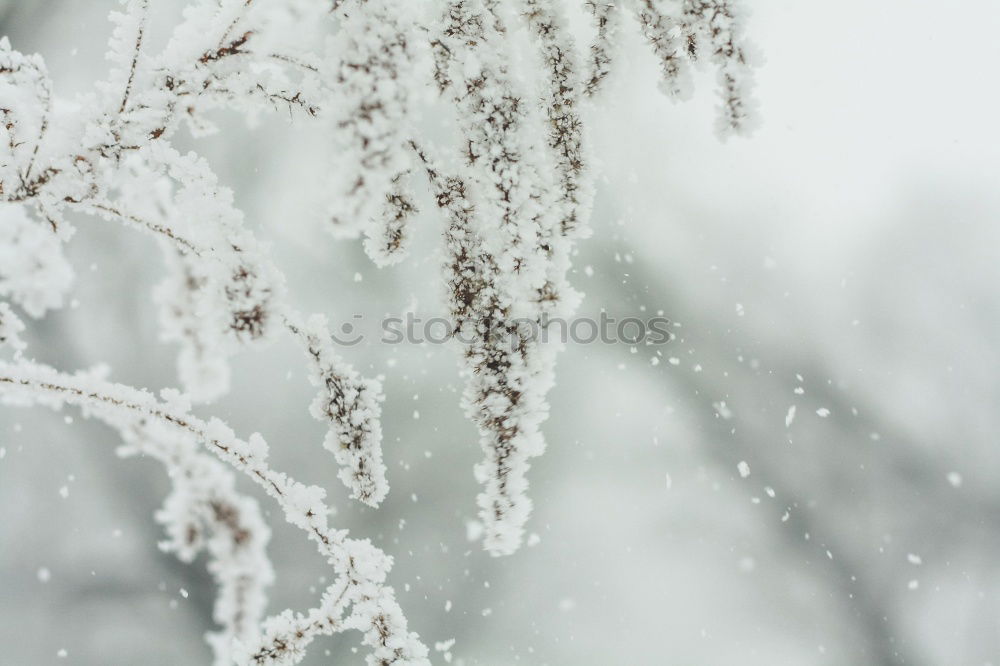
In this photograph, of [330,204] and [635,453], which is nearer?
[330,204]

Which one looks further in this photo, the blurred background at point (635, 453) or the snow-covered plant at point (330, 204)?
the blurred background at point (635, 453)

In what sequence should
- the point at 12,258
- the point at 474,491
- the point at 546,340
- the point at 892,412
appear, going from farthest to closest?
the point at 474,491, the point at 892,412, the point at 546,340, the point at 12,258

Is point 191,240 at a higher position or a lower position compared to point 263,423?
lower

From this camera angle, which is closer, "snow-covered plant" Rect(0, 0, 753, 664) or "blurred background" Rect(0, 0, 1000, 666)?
"snow-covered plant" Rect(0, 0, 753, 664)

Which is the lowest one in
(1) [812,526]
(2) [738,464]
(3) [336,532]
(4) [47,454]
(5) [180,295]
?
(3) [336,532]

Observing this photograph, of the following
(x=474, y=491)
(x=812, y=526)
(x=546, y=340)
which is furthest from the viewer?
(x=474, y=491)

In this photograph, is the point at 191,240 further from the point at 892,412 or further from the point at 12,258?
the point at 892,412

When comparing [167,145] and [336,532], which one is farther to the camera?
[336,532]

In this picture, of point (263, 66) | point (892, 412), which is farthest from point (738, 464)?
point (263, 66)
